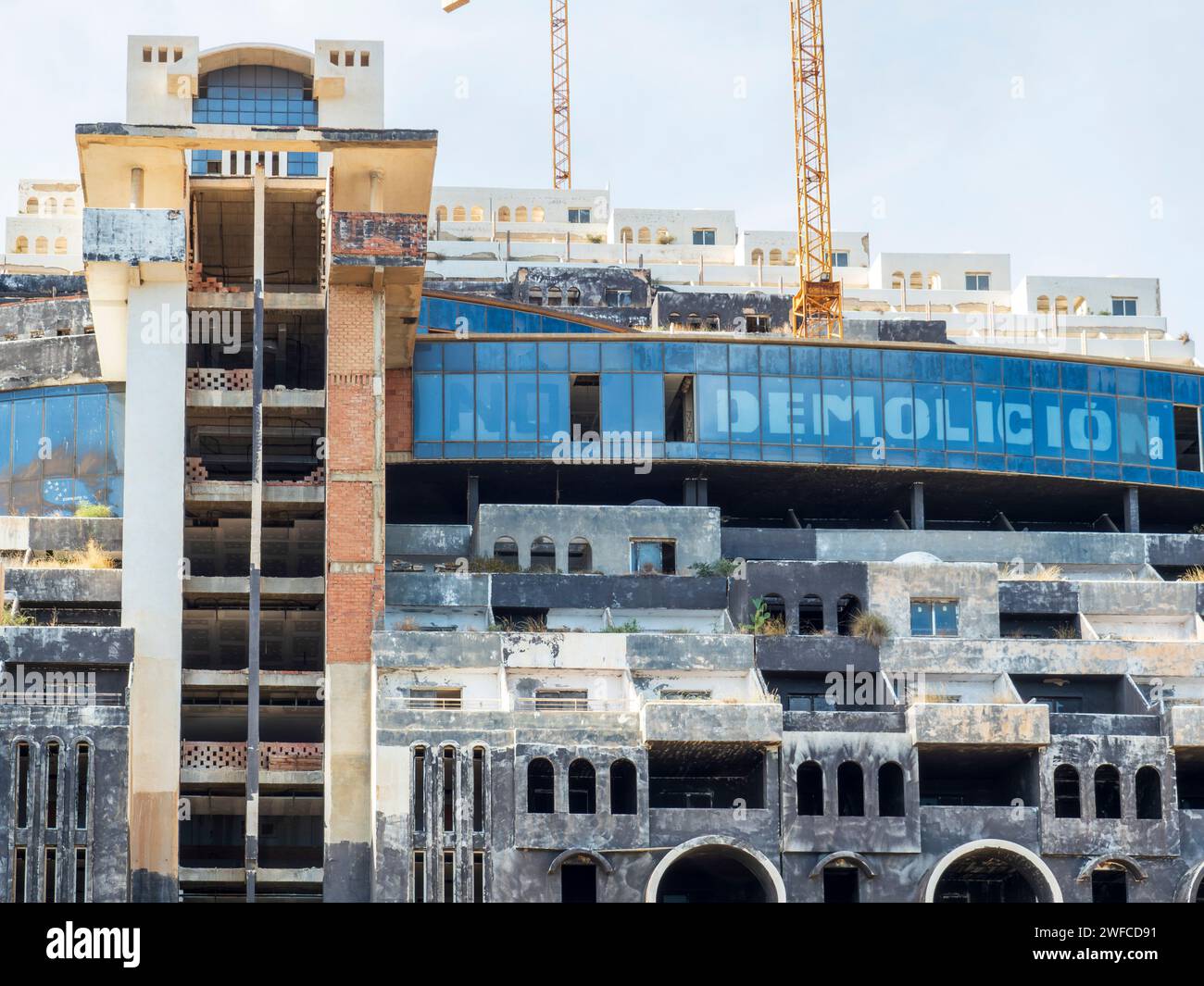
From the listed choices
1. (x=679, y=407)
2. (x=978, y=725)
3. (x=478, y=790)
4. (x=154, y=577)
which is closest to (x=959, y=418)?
(x=679, y=407)

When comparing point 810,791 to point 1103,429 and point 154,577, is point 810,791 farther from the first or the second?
point 1103,429

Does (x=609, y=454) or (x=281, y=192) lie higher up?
(x=281, y=192)

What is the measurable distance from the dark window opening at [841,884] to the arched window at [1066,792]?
20.0ft

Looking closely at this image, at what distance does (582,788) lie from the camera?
59938mm

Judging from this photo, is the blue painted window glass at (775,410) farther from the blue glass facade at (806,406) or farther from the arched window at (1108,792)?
the arched window at (1108,792)

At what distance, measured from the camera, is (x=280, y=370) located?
70250mm

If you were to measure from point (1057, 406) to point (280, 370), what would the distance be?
93.0ft

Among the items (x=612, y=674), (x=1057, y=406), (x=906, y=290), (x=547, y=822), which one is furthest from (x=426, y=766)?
(x=906, y=290)

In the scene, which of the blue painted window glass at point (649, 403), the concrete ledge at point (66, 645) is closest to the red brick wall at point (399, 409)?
the blue painted window glass at point (649, 403)

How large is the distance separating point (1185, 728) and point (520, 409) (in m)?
26.1

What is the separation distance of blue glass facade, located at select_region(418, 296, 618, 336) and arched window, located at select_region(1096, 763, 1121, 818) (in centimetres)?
2735

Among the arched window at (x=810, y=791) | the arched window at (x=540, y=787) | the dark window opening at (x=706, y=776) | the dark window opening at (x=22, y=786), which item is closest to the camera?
the dark window opening at (x=22, y=786)

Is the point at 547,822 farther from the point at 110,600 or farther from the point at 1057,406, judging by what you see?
the point at 1057,406

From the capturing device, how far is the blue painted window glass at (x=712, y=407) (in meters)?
74.9
